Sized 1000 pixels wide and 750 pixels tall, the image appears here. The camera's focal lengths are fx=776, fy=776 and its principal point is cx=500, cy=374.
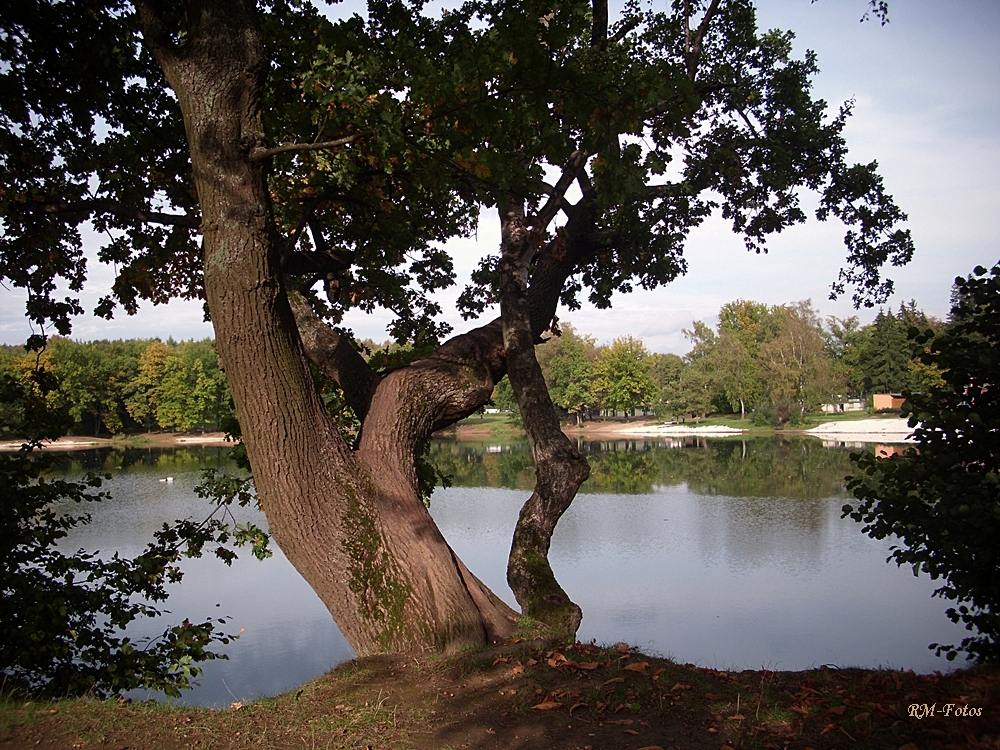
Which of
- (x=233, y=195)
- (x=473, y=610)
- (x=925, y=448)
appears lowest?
(x=473, y=610)

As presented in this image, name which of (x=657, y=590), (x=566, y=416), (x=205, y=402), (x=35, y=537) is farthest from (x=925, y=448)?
(x=566, y=416)

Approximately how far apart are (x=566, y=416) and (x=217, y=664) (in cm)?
5807

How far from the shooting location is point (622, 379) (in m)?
63.9

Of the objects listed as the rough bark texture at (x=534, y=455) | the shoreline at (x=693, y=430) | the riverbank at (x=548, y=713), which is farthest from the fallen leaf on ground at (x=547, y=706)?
the shoreline at (x=693, y=430)

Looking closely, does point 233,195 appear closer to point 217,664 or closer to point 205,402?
point 217,664

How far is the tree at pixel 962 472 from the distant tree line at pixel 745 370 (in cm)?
4665

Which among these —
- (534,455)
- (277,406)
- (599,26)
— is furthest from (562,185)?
(277,406)

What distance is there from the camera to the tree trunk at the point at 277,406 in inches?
189

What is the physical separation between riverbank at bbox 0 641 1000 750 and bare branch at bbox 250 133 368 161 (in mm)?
3122

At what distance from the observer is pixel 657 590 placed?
14.7m

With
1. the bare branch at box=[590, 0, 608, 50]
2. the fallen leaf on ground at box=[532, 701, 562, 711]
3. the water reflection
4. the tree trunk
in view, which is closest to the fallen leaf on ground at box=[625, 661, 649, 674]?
the fallen leaf on ground at box=[532, 701, 562, 711]

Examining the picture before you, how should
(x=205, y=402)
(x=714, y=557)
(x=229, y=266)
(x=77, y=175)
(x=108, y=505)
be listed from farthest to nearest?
1. (x=205, y=402)
2. (x=108, y=505)
3. (x=714, y=557)
4. (x=77, y=175)
5. (x=229, y=266)

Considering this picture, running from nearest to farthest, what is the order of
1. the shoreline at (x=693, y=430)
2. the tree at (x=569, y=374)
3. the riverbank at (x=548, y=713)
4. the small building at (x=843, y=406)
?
1. the riverbank at (x=548, y=713)
2. the shoreline at (x=693, y=430)
3. the small building at (x=843, y=406)
4. the tree at (x=569, y=374)

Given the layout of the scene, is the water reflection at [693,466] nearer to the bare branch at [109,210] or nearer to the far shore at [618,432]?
the far shore at [618,432]
